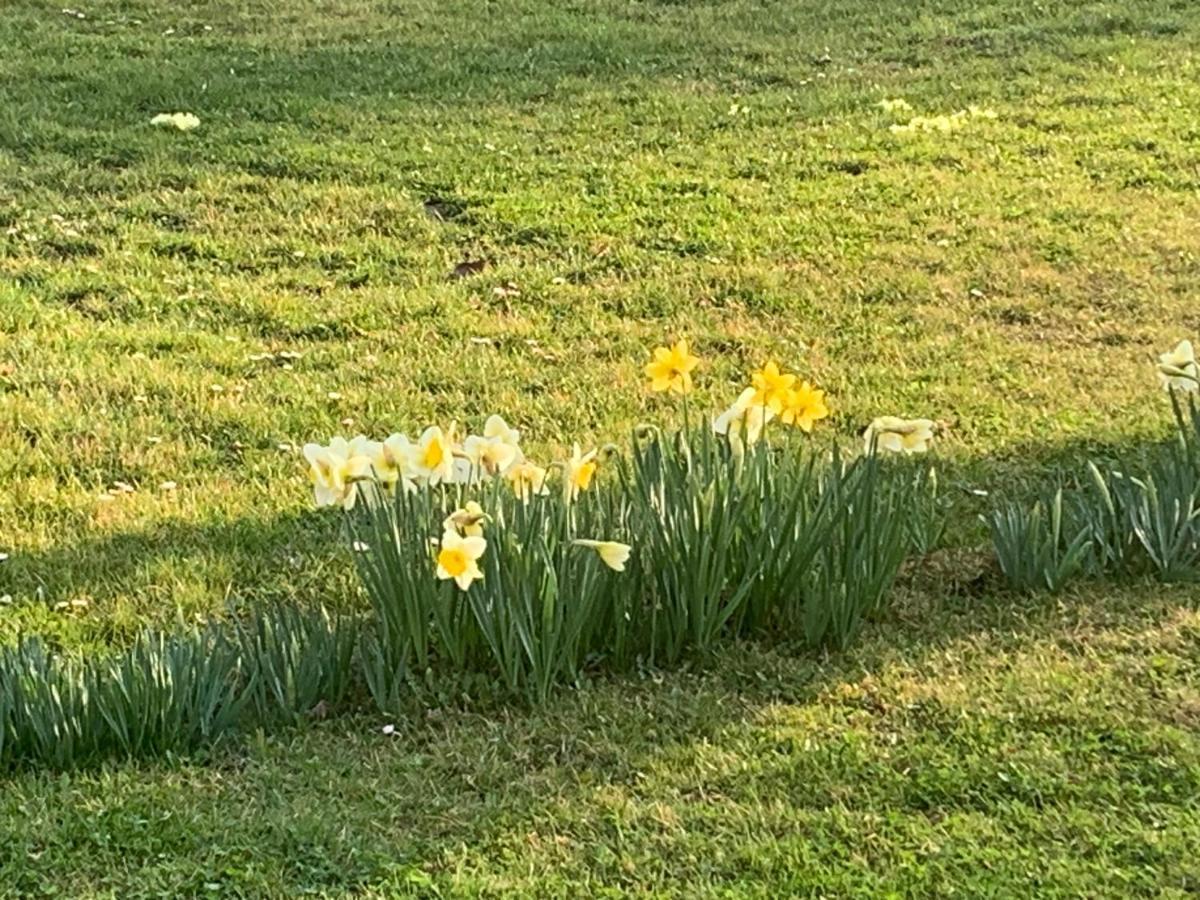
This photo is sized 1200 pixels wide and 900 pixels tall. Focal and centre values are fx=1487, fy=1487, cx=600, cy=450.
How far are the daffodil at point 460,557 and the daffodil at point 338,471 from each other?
1.32 ft

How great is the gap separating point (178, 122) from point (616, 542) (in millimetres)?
6412

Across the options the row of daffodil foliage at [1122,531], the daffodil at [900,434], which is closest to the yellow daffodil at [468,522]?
the daffodil at [900,434]

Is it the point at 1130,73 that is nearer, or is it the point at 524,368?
the point at 524,368

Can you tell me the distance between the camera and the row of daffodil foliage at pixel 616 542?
316 centimetres

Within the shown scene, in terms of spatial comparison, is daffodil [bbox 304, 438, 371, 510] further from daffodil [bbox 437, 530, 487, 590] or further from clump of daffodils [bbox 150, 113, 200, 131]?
clump of daffodils [bbox 150, 113, 200, 131]

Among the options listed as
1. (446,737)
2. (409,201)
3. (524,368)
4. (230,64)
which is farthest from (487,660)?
(230,64)

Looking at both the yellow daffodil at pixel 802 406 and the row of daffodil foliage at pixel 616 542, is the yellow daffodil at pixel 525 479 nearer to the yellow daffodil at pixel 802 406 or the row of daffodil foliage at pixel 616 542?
the row of daffodil foliage at pixel 616 542

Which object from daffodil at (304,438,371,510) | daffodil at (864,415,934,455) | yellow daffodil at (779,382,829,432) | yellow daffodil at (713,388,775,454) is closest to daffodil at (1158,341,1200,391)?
daffodil at (864,415,934,455)

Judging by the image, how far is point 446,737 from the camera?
3.07 meters

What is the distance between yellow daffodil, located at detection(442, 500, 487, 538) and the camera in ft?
9.96

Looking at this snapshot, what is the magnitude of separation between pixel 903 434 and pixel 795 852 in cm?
121

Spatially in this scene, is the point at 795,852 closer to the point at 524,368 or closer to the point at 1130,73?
the point at 524,368

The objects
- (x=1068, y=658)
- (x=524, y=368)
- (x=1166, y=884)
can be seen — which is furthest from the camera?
(x=524, y=368)

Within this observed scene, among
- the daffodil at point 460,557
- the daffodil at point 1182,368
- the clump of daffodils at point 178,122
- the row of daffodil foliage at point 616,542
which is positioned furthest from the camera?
the clump of daffodils at point 178,122
